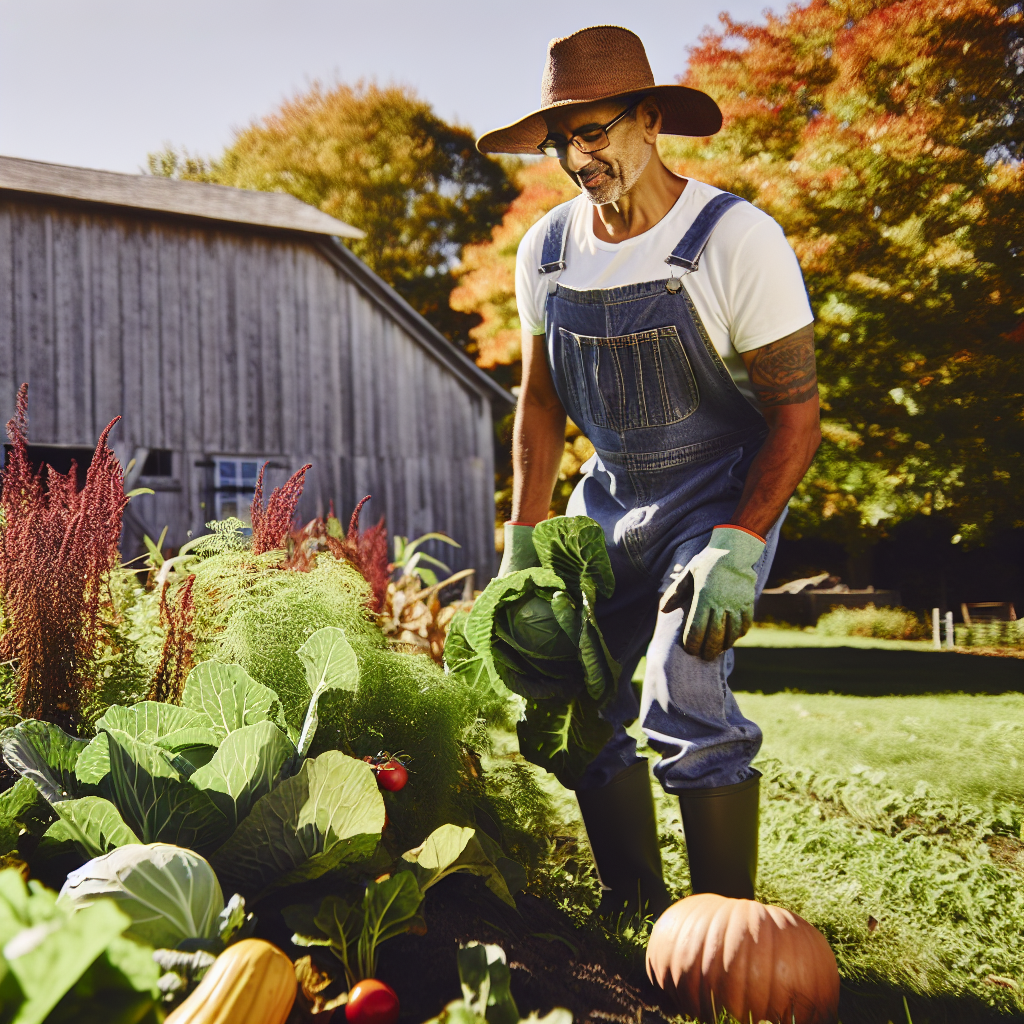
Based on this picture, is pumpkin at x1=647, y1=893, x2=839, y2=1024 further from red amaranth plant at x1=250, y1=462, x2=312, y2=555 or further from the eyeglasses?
the eyeglasses

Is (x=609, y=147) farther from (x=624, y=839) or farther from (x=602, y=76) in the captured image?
(x=624, y=839)

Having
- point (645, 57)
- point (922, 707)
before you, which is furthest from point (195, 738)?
point (922, 707)

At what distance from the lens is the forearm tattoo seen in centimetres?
205

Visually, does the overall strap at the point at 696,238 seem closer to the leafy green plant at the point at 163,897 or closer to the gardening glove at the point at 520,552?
the gardening glove at the point at 520,552

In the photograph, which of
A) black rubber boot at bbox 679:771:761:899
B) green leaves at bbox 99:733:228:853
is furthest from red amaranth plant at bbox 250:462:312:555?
black rubber boot at bbox 679:771:761:899

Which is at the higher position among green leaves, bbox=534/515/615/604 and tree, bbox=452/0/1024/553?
tree, bbox=452/0/1024/553

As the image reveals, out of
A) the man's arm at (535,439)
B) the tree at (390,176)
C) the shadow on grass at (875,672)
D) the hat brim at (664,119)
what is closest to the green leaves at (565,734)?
the man's arm at (535,439)

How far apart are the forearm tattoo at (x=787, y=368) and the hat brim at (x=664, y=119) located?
0.62m

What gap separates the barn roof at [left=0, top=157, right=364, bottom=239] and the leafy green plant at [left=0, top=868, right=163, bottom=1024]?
9895 mm

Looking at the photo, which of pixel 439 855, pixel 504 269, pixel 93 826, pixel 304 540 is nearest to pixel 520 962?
pixel 439 855

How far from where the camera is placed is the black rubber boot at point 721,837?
6.34ft

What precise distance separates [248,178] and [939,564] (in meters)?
17.3

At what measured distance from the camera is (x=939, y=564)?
1370 cm

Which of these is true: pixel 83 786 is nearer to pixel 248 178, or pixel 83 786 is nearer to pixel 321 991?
pixel 321 991
